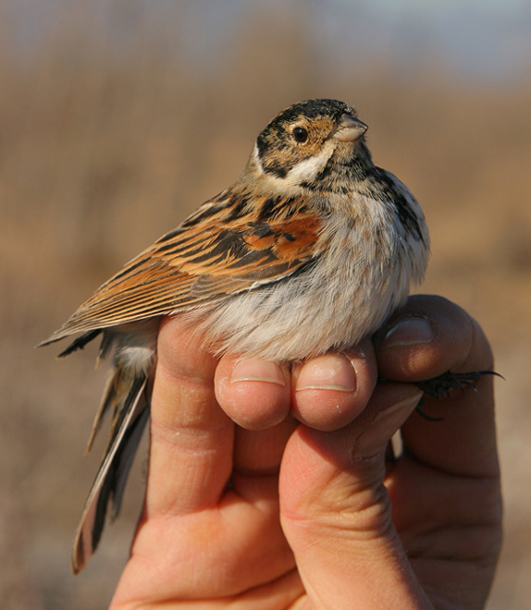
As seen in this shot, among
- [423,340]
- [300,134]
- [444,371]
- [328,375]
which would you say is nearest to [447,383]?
[444,371]

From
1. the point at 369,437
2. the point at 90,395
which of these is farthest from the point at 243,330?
the point at 90,395

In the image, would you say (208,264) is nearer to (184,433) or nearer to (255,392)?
(255,392)

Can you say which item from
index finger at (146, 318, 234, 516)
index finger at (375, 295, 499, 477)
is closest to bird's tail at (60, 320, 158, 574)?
index finger at (146, 318, 234, 516)

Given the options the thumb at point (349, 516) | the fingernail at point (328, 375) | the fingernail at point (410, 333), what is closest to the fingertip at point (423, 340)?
the fingernail at point (410, 333)

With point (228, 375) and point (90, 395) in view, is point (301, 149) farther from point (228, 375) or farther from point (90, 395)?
point (90, 395)

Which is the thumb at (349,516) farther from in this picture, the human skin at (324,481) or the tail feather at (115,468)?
the tail feather at (115,468)

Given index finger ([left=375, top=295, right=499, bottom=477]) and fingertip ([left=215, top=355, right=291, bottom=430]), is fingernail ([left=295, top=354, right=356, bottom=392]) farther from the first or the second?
index finger ([left=375, top=295, right=499, bottom=477])
